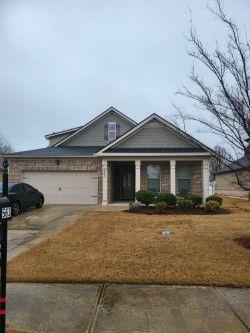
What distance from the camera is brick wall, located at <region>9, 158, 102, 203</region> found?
22703mm

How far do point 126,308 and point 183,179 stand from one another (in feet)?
56.5

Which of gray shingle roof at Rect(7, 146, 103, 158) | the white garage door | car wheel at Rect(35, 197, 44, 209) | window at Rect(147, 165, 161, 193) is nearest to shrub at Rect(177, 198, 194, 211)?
window at Rect(147, 165, 161, 193)

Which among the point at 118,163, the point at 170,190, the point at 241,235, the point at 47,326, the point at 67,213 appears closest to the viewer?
the point at 47,326

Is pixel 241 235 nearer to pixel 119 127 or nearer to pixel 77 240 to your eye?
pixel 77 240

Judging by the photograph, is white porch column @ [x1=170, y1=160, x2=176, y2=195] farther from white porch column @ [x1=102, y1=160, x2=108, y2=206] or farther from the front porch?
white porch column @ [x1=102, y1=160, x2=108, y2=206]

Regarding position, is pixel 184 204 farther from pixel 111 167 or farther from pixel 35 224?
pixel 35 224

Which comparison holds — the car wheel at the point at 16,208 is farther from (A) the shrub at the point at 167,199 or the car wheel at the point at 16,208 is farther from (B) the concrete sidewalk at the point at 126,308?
(B) the concrete sidewalk at the point at 126,308

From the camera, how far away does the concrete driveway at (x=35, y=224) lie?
11.1m

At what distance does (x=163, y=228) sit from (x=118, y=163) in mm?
12206

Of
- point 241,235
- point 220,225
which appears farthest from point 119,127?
point 241,235

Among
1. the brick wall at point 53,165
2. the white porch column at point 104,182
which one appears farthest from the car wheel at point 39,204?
the white porch column at point 104,182

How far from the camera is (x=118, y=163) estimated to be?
24812 millimetres

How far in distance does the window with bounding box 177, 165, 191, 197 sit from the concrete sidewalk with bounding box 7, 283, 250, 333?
51.9 feet

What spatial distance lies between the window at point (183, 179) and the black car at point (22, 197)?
8.16 metres
